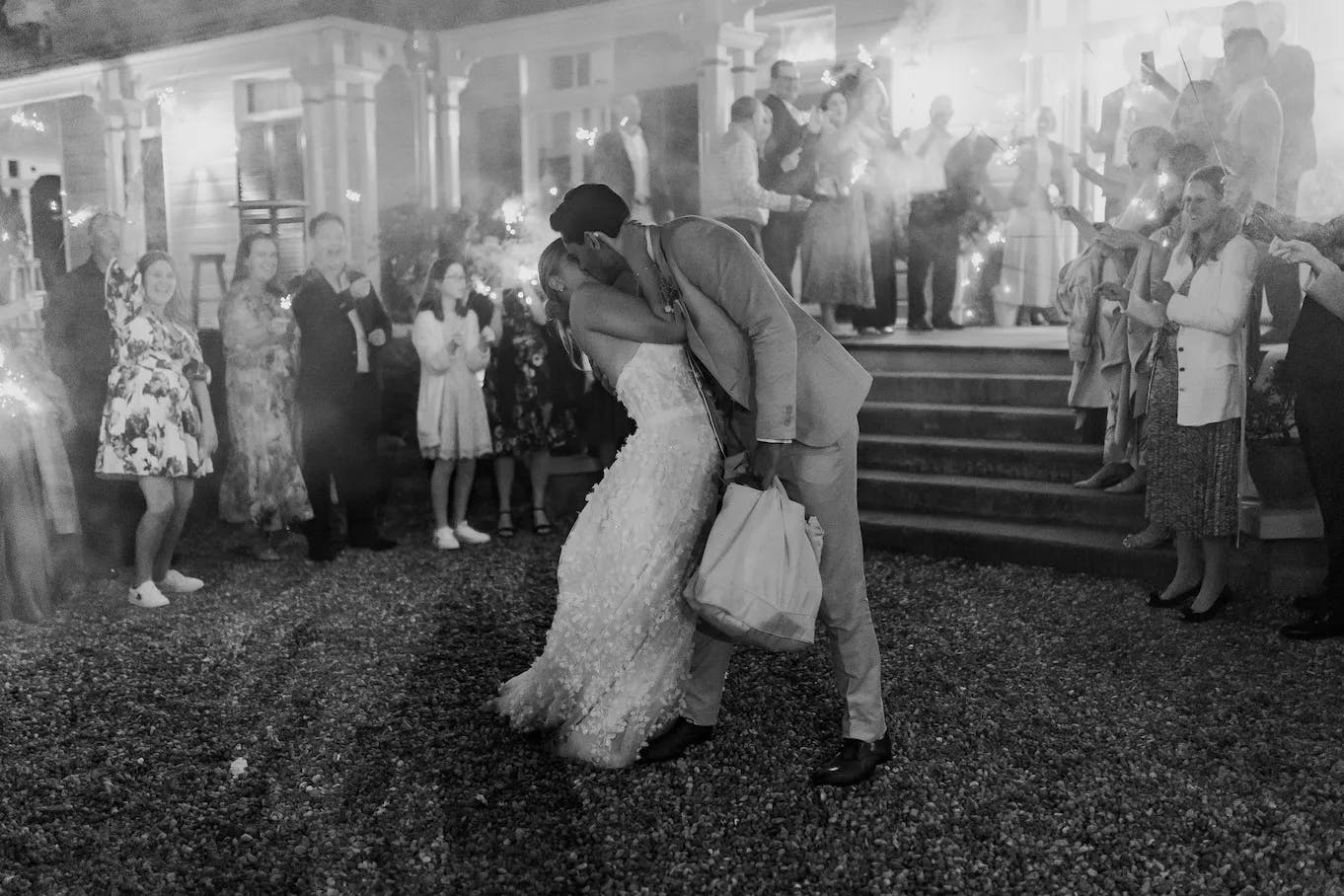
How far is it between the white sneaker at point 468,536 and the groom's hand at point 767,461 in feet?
14.1

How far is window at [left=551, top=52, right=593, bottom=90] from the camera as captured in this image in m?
13.8

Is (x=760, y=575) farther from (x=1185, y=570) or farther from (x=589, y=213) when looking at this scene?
(x=1185, y=570)

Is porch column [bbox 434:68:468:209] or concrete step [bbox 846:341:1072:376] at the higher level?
porch column [bbox 434:68:468:209]

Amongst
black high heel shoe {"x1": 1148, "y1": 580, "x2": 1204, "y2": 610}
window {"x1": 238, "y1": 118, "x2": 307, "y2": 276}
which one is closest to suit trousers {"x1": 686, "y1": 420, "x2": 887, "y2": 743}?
black high heel shoe {"x1": 1148, "y1": 580, "x2": 1204, "y2": 610}

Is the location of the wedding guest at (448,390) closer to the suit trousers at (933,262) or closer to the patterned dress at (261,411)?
the patterned dress at (261,411)

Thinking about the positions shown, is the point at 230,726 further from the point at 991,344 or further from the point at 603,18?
the point at 603,18

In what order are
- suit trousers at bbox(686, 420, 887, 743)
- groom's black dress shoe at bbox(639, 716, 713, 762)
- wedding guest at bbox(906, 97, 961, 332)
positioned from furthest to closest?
wedding guest at bbox(906, 97, 961, 332)
groom's black dress shoe at bbox(639, 716, 713, 762)
suit trousers at bbox(686, 420, 887, 743)

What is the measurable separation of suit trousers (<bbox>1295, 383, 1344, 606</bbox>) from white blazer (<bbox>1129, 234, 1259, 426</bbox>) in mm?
312

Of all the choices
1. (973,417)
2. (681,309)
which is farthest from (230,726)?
(973,417)

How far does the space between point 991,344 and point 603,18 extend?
6.40 meters

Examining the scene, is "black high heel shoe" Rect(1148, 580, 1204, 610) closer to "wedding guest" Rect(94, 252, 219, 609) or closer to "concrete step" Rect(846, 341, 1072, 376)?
"concrete step" Rect(846, 341, 1072, 376)

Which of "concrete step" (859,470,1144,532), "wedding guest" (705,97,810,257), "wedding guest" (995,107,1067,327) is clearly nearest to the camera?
"concrete step" (859,470,1144,532)

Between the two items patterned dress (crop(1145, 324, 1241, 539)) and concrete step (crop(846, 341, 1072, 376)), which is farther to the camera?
concrete step (crop(846, 341, 1072, 376))

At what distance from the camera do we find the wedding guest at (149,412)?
19.5ft
